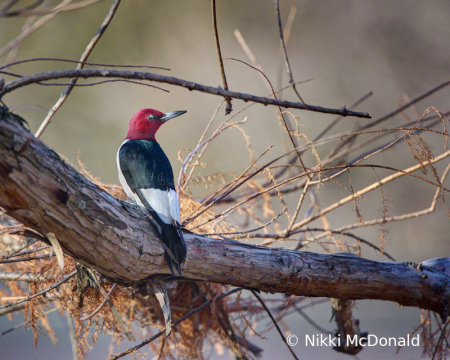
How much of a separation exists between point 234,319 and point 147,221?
75cm

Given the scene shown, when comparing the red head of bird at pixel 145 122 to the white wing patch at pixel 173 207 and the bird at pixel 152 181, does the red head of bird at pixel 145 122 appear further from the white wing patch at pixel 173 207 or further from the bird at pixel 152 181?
the white wing patch at pixel 173 207

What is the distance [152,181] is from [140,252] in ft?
0.70

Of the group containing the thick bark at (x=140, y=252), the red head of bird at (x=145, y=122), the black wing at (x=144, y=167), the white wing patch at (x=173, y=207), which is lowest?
the thick bark at (x=140, y=252)

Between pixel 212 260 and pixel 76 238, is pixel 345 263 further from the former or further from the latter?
pixel 76 238

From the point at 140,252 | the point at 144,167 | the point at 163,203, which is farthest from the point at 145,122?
the point at 140,252

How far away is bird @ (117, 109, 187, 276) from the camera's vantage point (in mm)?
861

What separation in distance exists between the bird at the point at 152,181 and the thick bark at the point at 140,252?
0.13 ft

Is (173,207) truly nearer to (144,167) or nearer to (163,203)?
(163,203)

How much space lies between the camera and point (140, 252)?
843 millimetres

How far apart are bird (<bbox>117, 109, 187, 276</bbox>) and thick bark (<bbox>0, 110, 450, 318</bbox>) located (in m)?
0.04

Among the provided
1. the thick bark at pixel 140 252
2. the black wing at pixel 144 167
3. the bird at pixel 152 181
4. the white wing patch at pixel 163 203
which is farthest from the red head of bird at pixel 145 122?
the thick bark at pixel 140 252

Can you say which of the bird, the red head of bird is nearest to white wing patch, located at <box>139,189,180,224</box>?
the bird

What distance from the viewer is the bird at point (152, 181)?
861 mm

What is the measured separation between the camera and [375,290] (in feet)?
3.59
